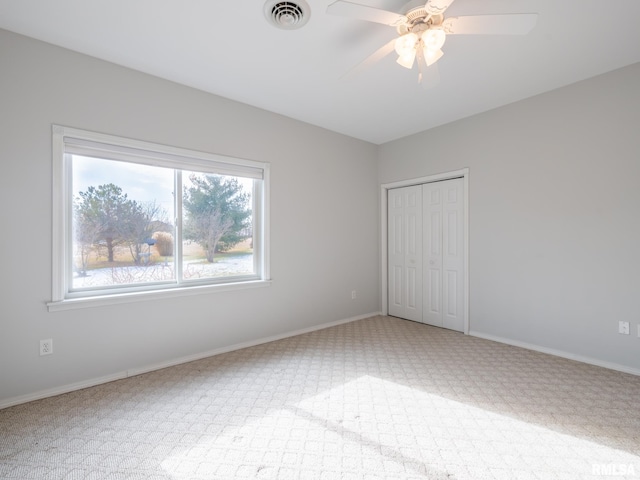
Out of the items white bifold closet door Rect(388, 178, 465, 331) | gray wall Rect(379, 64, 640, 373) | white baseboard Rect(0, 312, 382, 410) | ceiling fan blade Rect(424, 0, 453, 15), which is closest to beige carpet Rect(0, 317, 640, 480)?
white baseboard Rect(0, 312, 382, 410)

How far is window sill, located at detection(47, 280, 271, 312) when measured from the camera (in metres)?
2.34

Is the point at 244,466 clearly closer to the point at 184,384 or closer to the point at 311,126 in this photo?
the point at 184,384

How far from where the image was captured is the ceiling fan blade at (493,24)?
1575 mm

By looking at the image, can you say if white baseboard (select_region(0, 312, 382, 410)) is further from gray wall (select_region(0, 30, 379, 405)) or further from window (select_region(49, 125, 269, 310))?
window (select_region(49, 125, 269, 310))

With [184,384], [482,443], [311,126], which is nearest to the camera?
[482,443]

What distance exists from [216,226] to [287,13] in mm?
2038

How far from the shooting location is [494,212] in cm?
351

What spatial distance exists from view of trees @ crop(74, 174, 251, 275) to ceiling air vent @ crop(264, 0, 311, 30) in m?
1.66

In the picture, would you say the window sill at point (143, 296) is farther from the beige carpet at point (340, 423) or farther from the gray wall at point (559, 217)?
the gray wall at point (559, 217)

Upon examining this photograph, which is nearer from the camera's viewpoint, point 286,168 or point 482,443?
point 482,443

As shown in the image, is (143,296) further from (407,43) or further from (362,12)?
(407,43)

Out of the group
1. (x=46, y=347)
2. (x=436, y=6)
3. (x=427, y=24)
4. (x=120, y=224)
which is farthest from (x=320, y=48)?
(x=46, y=347)

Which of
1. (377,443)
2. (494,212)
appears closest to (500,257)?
(494,212)

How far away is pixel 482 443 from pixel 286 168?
10.1 ft
